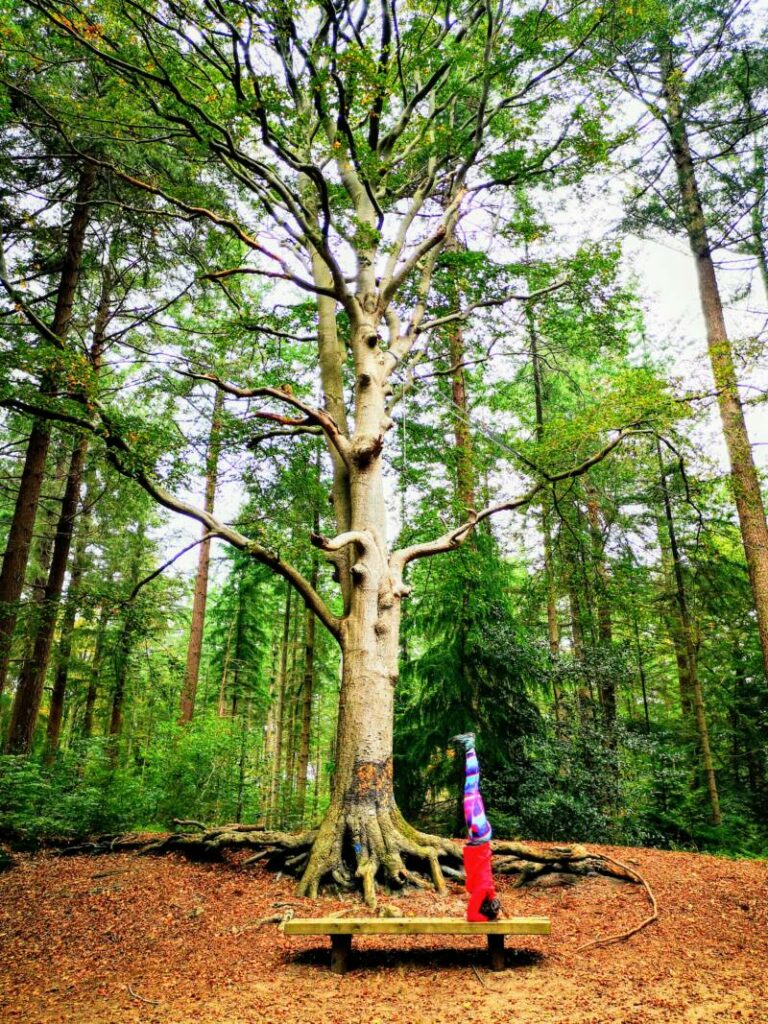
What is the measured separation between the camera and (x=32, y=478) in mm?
9555

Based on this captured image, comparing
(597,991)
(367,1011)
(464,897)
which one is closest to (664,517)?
(464,897)

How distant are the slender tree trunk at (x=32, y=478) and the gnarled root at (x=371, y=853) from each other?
5.45m

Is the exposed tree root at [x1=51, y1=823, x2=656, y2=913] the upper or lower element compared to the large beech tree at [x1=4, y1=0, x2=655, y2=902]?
lower

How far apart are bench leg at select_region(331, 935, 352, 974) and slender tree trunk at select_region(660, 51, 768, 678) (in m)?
6.66

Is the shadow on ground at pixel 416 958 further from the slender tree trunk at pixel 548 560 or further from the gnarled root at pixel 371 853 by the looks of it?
the slender tree trunk at pixel 548 560

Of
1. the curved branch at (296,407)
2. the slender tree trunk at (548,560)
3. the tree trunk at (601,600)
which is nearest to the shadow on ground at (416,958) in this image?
the curved branch at (296,407)

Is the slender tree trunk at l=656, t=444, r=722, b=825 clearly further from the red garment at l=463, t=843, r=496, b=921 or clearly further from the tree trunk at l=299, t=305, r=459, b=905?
the red garment at l=463, t=843, r=496, b=921

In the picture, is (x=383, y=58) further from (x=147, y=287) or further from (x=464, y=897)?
(x=464, y=897)

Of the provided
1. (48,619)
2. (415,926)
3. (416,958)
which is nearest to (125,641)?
(48,619)

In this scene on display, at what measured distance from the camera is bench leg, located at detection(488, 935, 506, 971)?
145 inches

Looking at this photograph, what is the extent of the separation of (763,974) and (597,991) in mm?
1089

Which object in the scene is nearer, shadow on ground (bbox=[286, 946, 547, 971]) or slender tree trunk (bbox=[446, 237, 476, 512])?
shadow on ground (bbox=[286, 946, 547, 971])

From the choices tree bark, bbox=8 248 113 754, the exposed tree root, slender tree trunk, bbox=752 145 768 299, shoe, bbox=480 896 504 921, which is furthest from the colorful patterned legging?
slender tree trunk, bbox=752 145 768 299

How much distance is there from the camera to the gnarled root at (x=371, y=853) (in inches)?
203
